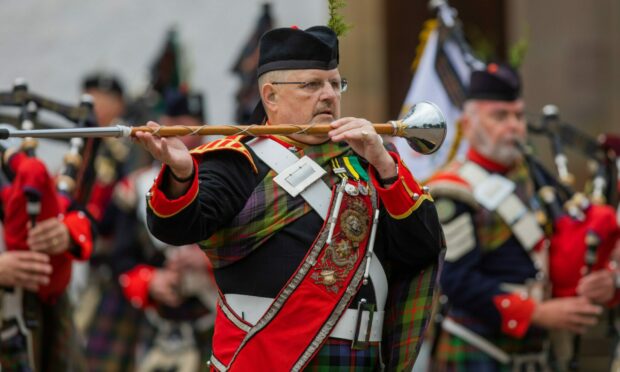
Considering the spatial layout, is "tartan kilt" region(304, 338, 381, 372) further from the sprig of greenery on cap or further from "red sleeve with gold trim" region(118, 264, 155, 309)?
"red sleeve with gold trim" region(118, 264, 155, 309)

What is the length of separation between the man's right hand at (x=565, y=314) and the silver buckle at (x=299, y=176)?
2574 millimetres

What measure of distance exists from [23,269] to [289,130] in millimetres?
2094

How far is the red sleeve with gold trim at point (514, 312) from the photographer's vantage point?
24.3 ft

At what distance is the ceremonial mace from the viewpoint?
4.65 metres

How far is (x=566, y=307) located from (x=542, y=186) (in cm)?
69

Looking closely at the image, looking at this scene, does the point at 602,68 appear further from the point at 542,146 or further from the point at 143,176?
the point at 143,176

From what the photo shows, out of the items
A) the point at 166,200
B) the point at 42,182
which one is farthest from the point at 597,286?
the point at 166,200

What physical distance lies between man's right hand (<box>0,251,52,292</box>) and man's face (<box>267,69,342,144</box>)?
1.83m

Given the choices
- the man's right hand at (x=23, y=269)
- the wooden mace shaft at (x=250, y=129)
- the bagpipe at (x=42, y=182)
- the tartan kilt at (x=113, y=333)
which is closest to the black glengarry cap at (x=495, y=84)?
the bagpipe at (x=42, y=182)

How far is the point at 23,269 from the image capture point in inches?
260

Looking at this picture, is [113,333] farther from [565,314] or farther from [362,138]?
[362,138]

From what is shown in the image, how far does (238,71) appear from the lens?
10.4 meters

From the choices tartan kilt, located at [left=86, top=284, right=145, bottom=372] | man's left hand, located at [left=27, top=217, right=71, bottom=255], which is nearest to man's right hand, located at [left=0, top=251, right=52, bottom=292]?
man's left hand, located at [left=27, top=217, right=71, bottom=255]

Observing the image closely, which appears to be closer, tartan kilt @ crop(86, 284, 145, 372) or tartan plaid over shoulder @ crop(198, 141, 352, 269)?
tartan plaid over shoulder @ crop(198, 141, 352, 269)
